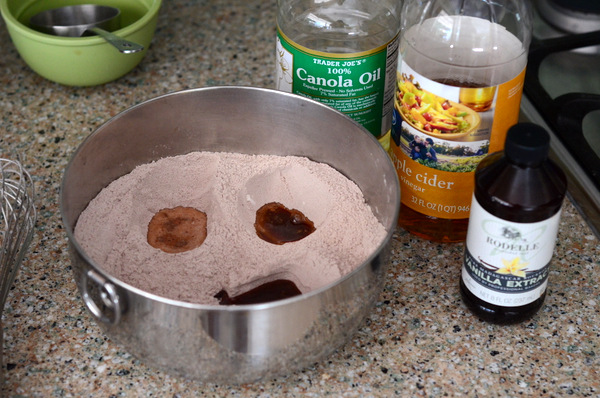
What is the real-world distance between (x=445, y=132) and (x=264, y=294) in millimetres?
232

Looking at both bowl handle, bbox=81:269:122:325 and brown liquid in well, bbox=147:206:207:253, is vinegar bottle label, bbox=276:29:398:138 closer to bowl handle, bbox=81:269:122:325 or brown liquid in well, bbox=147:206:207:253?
brown liquid in well, bbox=147:206:207:253

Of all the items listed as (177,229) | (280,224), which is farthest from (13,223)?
(280,224)

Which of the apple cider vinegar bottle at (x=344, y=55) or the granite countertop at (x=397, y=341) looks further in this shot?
the apple cider vinegar bottle at (x=344, y=55)

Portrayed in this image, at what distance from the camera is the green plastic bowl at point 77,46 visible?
3.07ft

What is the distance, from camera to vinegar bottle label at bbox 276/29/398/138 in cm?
80

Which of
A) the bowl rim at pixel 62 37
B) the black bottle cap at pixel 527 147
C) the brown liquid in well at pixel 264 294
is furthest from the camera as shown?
the bowl rim at pixel 62 37

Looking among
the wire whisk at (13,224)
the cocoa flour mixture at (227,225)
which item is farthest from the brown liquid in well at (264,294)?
the wire whisk at (13,224)

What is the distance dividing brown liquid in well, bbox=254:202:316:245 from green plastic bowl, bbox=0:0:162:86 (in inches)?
12.8

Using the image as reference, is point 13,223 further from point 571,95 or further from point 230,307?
point 571,95

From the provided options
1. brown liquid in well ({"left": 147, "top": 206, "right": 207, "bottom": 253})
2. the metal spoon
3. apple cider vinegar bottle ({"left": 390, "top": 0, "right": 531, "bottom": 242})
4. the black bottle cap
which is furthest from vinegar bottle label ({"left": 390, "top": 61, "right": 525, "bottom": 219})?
the metal spoon

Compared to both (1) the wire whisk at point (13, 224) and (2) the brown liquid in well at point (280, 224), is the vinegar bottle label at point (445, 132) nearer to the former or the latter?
(2) the brown liquid in well at point (280, 224)

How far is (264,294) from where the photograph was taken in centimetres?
71

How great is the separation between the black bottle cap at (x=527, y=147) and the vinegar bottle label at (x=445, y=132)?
102 mm

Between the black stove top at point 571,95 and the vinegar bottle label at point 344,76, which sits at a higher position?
the vinegar bottle label at point 344,76
